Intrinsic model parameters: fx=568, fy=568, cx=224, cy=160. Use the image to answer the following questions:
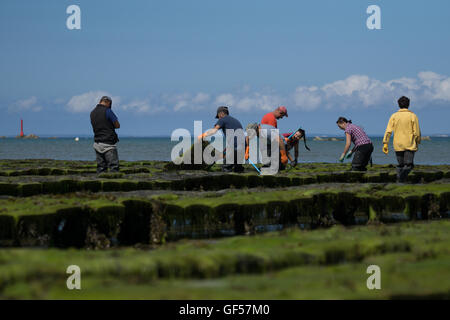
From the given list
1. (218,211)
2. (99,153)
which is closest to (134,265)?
(218,211)

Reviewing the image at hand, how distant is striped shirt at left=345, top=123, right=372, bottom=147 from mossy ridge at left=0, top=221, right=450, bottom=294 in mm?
8607

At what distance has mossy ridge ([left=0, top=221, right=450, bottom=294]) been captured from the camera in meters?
4.89

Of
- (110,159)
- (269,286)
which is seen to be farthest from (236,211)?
(110,159)

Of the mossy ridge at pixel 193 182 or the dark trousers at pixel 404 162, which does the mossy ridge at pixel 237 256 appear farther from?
the dark trousers at pixel 404 162

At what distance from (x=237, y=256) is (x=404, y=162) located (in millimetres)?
9323

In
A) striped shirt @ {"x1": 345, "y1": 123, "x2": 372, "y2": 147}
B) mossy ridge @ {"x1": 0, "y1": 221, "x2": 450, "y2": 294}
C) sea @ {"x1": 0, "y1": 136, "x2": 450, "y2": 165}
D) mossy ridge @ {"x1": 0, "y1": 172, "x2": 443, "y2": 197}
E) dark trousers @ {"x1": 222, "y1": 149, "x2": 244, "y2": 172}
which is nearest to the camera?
mossy ridge @ {"x1": 0, "y1": 221, "x2": 450, "y2": 294}

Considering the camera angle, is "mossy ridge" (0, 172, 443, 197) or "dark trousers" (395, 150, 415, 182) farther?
"dark trousers" (395, 150, 415, 182)

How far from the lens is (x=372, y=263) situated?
5438 mm

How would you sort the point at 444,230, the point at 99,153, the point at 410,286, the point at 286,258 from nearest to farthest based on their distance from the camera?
the point at 410,286 → the point at 286,258 → the point at 444,230 → the point at 99,153

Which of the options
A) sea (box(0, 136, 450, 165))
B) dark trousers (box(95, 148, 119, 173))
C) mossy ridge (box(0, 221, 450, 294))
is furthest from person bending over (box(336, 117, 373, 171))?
sea (box(0, 136, 450, 165))

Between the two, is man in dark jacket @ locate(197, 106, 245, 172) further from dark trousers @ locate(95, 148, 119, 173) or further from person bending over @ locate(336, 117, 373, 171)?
person bending over @ locate(336, 117, 373, 171)

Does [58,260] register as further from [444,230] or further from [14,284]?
[444,230]
